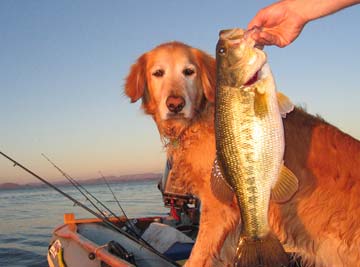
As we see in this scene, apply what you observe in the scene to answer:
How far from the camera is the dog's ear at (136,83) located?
5562 mm

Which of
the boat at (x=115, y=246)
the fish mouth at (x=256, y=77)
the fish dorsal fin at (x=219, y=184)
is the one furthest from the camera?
the boat at (x=115, y=246)

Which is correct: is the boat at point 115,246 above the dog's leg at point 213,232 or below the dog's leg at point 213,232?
below

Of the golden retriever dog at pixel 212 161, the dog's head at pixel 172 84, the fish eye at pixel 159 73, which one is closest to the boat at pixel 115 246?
the golden retriever dog at pixel 212 161

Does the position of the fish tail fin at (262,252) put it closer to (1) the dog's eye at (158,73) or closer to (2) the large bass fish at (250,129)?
(2) the large bass fish at (250,129)

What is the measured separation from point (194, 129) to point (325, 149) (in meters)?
1.50

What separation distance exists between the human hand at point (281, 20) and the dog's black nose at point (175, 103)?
1.53 metres

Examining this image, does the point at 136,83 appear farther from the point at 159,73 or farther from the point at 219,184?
the point at 219,184

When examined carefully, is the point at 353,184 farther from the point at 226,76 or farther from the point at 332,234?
the point at 226,76

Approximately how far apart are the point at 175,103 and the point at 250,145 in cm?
200

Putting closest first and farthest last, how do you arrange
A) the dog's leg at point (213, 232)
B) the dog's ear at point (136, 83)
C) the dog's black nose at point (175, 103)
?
the dog's leg at point (213, 232) < the dog's black nose at point (175, 103) < the dog's ear at point (136, 83)

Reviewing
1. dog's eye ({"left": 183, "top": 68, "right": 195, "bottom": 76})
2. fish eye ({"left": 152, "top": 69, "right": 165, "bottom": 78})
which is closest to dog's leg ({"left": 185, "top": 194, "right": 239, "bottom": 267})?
dog's eye ({"left": 183, "top": 68, "right": 195, "bottom": 76})

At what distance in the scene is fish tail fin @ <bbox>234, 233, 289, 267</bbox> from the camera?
3.35 meters

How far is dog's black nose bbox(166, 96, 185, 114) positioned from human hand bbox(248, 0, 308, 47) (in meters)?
1.53

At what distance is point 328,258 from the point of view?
426cm
